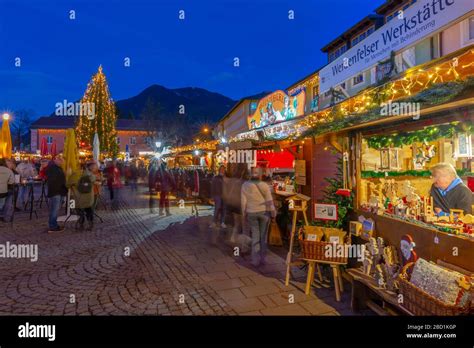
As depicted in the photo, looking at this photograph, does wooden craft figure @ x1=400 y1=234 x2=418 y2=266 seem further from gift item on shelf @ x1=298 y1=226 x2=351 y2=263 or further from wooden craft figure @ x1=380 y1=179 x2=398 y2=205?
wooden craft figure @ x1=380 y1=179 x2=398 y2=205

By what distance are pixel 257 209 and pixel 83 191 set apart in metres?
5.56

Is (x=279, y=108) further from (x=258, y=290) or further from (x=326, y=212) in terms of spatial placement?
(x=258, y=290)

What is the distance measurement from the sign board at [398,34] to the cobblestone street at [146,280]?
3.47 meters

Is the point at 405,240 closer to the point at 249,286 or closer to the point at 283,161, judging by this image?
the point at 249,286

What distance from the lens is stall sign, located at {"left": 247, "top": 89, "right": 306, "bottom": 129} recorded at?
35.6ft

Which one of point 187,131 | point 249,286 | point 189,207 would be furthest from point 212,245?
point 187,131

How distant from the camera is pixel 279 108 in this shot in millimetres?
11875

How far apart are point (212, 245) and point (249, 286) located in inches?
104

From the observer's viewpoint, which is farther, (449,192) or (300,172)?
(300,172)

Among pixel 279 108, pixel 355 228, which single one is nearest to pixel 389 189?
pixel 355 228

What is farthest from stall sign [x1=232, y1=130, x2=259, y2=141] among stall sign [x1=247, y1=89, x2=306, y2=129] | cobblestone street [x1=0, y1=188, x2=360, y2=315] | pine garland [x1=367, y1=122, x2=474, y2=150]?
pine garland [x1=367, y1=122, x2=474, y2=150]

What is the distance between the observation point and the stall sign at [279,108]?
10836mm

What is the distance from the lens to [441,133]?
569 centimetres
